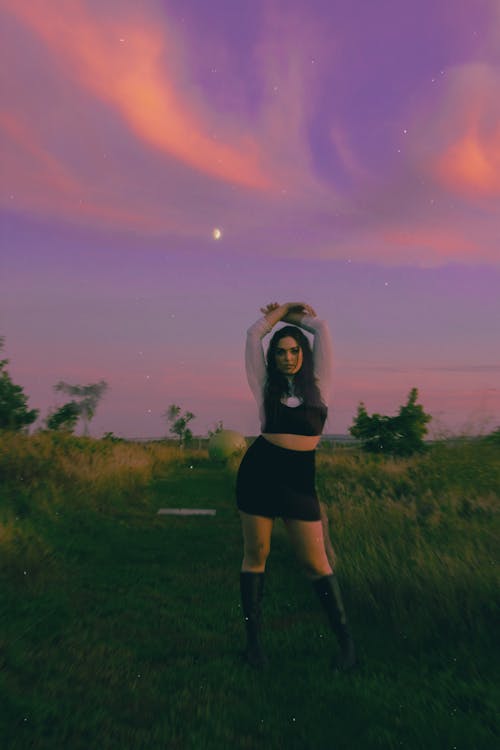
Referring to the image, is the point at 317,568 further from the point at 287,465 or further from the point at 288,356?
the point at 288,356

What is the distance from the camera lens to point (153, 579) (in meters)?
6.77

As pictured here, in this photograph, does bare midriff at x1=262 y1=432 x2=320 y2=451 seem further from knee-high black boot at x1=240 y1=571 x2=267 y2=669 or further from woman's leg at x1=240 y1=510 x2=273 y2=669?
knee-high black boot at x1=240 y1=571 x2=267 y2=669

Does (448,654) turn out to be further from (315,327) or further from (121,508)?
(121,508)

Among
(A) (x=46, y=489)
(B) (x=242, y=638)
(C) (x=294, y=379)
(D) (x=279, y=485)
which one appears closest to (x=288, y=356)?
(C) (x=294, y=379)

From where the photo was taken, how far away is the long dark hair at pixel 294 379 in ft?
13.9

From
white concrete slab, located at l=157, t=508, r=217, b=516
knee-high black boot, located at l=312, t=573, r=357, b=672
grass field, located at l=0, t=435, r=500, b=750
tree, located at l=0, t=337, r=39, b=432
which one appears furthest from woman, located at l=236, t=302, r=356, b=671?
tree, located at l=0, t=337, r=39, b=432

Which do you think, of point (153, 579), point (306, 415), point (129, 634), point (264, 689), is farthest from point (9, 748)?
point (153, 579)

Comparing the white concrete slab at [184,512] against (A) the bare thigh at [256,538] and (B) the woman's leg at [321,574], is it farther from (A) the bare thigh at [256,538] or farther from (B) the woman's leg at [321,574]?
(B) the woman's leg at [321,574]

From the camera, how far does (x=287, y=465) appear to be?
13.7ft

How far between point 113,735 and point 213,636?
1.77m

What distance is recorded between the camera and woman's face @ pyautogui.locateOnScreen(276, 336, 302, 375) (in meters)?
4.30

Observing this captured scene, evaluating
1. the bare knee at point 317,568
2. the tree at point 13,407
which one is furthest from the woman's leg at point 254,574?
the tree at point 13,407

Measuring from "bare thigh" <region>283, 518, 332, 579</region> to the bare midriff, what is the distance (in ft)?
1.56

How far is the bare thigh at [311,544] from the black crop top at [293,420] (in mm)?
587
